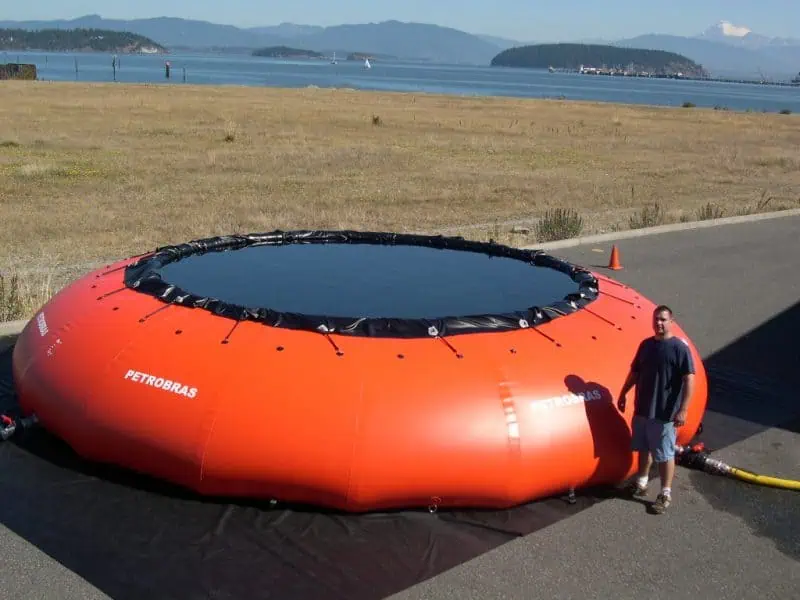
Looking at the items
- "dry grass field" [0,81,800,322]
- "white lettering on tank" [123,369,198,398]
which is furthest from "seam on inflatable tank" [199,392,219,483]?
"dry grass field" [0,81,800,322]

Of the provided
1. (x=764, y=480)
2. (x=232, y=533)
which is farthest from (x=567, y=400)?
(x=232, y=533)

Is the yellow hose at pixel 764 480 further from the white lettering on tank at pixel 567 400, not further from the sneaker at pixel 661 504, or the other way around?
the white lettering on tank at pixel 567 400

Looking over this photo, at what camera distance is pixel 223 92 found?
191ft

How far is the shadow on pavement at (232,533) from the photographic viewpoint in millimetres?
4762

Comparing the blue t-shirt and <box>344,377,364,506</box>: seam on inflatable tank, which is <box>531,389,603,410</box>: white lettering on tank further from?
<box>344,377,364,506</box>: seam on inflatable tank

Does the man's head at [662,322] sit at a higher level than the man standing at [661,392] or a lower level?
higher

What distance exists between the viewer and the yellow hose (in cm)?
614

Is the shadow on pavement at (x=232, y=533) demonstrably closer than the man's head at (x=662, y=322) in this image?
Yes

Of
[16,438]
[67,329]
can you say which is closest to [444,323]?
[67,329]

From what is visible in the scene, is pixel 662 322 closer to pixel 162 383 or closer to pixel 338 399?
pixel 338 399

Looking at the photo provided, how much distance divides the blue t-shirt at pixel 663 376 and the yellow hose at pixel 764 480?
3.65 ft

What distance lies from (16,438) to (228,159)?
2062 cm

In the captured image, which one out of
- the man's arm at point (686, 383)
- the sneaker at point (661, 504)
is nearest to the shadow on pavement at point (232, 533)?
the sneaker at point (661, 504)

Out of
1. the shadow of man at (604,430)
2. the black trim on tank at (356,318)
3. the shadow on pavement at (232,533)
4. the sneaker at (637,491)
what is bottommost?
the shadow on pavement at (232,533)
